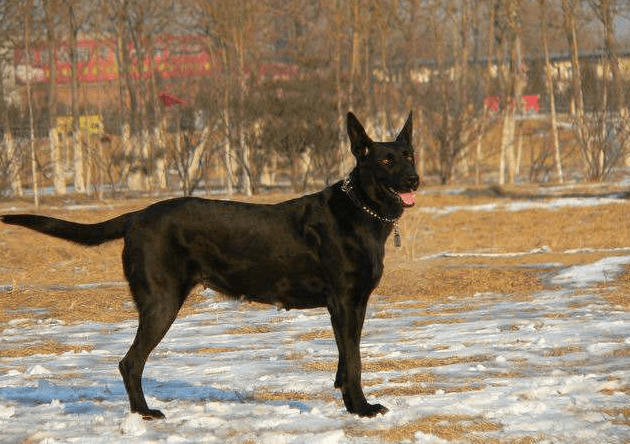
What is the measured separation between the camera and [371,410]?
593 centimetres

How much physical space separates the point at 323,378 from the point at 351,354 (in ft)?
4.03

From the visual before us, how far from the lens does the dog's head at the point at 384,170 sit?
20.5ft

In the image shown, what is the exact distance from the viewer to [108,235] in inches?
250

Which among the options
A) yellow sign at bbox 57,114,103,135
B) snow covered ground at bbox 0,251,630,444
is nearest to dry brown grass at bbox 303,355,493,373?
snow covered ground at bbox 0,251,630,444

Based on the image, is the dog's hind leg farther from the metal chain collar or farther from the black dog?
the metal chain collar

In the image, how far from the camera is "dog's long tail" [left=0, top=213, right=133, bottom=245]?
632 centimetres

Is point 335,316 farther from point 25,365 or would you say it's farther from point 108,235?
point 25,365

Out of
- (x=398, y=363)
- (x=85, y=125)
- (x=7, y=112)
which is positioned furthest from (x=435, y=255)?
(x=85, y=125)

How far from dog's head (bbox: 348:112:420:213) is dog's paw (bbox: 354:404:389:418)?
3.90 feet

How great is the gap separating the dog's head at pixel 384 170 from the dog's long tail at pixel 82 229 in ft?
4.75

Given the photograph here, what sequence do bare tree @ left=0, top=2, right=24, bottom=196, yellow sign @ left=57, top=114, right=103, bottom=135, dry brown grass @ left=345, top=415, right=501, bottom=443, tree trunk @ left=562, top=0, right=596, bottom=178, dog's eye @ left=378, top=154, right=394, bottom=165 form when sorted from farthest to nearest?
yellow sign @ left=57, top=114, right=103, bottom=135, bare tree @ left=0, top=2, right=24, bottom=196, tree trunk @ left=562, top=0, right=596, bottom=178, dog's eye @ left=378, top=154, right=394, bottom=165, dry brown grass @ left=345, top=415, right=501, bottom=443

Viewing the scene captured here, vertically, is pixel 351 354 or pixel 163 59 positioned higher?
pixel 163 59

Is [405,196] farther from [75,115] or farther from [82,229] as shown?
[75,115]

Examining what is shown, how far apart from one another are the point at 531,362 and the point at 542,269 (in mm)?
7862
